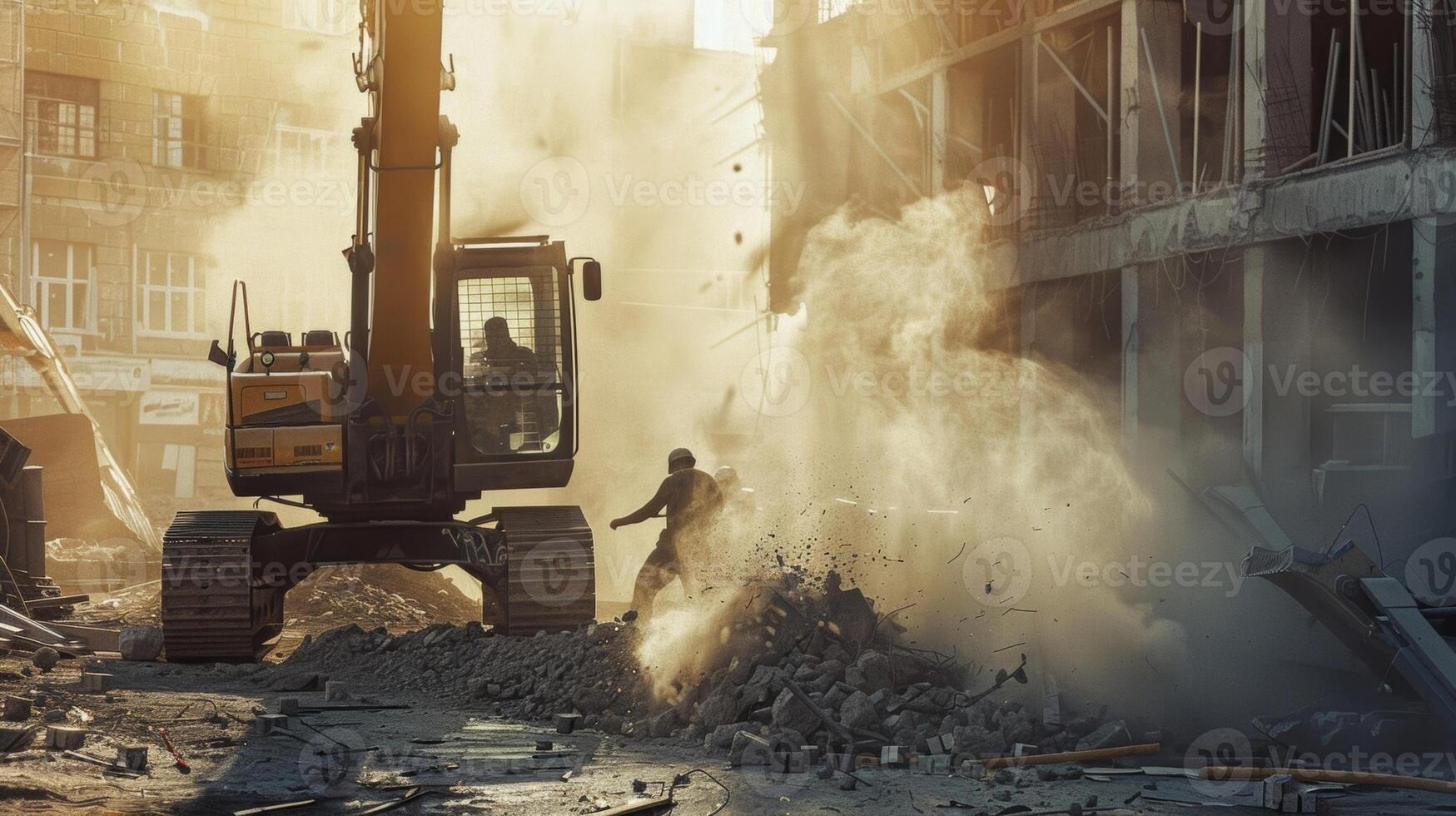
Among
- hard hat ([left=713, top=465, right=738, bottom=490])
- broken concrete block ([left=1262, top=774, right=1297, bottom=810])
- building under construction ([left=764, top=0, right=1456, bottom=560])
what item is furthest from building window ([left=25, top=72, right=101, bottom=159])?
broken concrete block ([left=1262, top=774, right=1297, bottom=810])

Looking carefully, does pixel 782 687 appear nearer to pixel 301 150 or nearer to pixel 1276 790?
pixel 1276 790

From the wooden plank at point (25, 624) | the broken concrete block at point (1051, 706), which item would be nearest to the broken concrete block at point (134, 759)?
the broken concrete block at point (1051, 706)

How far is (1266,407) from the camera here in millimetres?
18688

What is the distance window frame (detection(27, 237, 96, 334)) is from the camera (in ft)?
122

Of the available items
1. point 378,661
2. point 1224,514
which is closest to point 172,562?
point 378,661

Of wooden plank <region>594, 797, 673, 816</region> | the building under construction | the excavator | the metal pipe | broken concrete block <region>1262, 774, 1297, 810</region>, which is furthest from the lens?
the metal pipe

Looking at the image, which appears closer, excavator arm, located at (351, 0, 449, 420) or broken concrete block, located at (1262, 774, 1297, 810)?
broken concrete block, located at (1262, 774, 1297, 810)

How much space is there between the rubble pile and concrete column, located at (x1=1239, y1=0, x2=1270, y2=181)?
10006 mm

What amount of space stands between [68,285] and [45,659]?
28.4 metres

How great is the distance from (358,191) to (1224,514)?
25.0ft

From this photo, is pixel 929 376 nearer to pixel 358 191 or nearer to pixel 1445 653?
pixel 358 191

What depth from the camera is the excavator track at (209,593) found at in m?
12.5

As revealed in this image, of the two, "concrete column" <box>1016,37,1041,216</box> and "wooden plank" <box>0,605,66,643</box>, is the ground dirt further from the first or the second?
"concrete column" <box>1016,37,1041,216</box>

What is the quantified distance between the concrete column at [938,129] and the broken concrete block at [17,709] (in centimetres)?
2066
